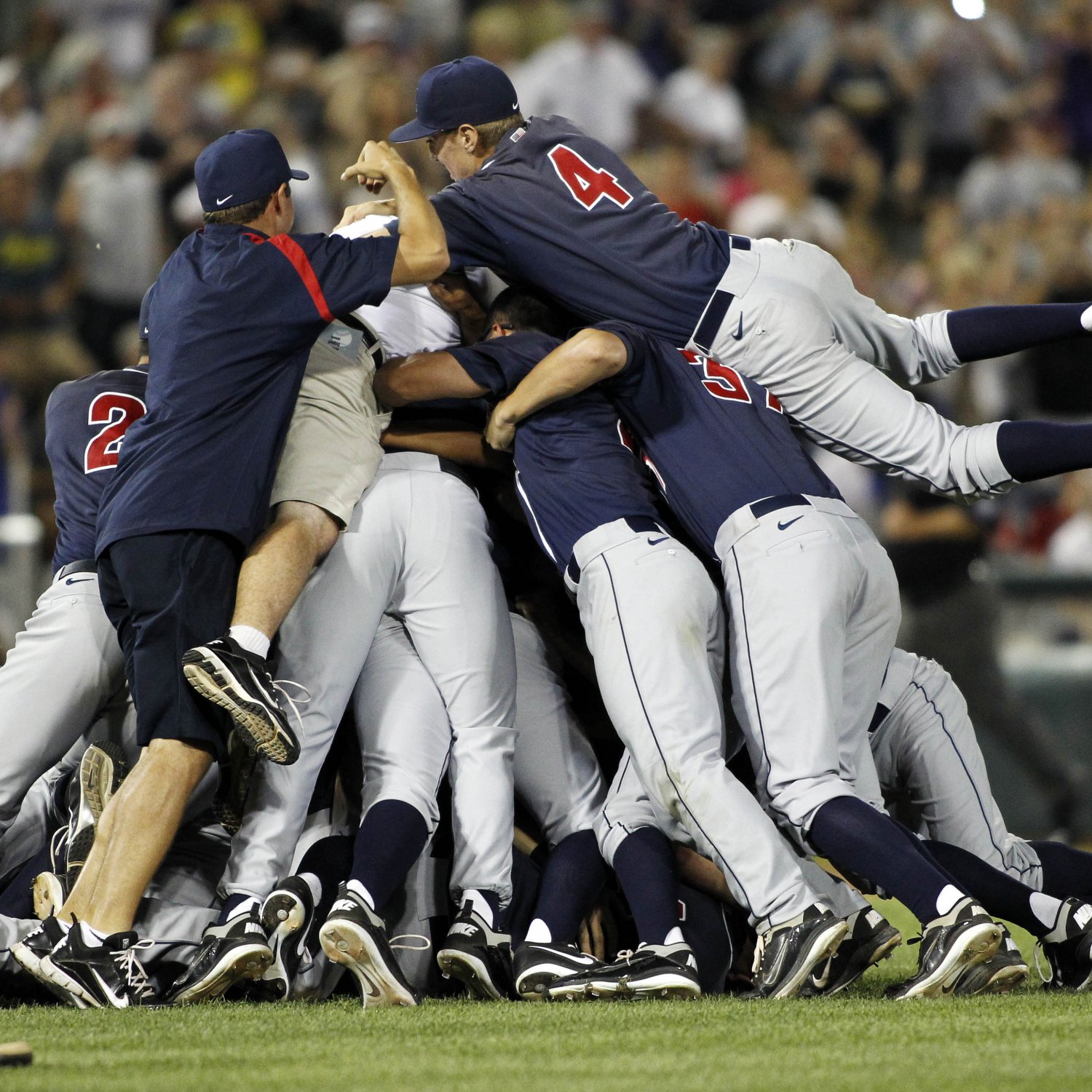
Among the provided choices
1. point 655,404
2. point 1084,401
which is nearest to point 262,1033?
point 655,404

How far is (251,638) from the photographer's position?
→ 346 centimetres

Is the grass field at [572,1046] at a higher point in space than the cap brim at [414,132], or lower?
lower

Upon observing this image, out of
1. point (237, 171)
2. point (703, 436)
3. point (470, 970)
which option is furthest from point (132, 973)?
point (237, 171)

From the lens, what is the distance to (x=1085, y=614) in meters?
7.00

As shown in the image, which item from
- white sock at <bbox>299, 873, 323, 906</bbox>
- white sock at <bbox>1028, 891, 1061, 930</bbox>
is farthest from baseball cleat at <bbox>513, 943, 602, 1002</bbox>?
white sock at <bbox>1028, 891, 1061, 930</bbox>

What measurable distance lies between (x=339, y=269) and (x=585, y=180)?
86 centimetres

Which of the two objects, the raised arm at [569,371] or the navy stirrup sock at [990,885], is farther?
the raised arm at [569,371]

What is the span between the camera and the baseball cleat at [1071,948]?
3.33m

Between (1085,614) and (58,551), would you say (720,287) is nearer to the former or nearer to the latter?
(58,551)

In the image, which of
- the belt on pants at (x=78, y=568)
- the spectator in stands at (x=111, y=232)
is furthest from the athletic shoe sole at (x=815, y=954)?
the spectator in stands at (x=111, y=232)

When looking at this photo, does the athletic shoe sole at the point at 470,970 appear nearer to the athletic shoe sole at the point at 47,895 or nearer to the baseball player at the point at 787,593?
the baseball player at the point at 787,593

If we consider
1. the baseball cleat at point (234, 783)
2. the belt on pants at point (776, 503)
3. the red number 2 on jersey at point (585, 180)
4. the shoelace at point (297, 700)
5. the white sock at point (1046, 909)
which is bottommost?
the white sock at point (1046, 909)

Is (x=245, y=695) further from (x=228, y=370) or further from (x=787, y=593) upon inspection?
(x=787, y=593)

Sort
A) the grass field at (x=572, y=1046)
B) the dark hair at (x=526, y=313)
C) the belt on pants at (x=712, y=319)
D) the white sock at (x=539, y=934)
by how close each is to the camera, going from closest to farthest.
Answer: the grass field at (x=572, y=1046) → the white sock at (x=539, y=934) → the belt on pants at (x=712, y=319) → the dark hair at (x=526, y=313)
